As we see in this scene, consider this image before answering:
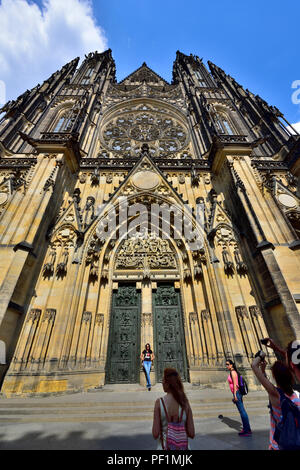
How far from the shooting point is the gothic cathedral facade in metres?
6.11

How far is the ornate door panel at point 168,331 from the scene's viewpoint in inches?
277

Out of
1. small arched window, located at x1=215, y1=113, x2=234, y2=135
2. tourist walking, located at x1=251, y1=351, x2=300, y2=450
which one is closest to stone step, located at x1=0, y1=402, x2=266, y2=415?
tourist walking, located at x1=251, y1=351, x2=300, y2=450

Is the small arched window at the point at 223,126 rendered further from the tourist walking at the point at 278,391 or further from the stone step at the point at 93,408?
the tourist walking at the point at 278,391

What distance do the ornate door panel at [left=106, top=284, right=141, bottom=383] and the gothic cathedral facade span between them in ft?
0.12

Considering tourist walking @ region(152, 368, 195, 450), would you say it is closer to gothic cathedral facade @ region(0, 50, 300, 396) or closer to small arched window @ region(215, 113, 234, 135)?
gothic cathedral facade @ region(0, 50, 300, 396)

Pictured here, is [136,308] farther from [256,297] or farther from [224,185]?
[224,185]

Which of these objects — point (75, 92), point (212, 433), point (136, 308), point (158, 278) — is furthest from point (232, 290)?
point (75, 92)

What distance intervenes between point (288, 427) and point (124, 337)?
657cm

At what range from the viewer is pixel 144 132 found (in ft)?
50.8

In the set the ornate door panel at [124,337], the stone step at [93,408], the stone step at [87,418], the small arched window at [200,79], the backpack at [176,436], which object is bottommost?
the stone step at [87,418]

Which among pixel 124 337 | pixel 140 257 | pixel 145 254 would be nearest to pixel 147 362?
pixel 124 337

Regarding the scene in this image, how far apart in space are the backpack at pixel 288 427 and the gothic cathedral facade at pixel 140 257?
4.87m

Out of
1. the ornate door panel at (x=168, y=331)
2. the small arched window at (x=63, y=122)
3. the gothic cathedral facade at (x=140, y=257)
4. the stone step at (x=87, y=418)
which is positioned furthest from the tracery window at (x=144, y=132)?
the stone step at (x=87, y=418)

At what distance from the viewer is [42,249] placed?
24.5 feet
